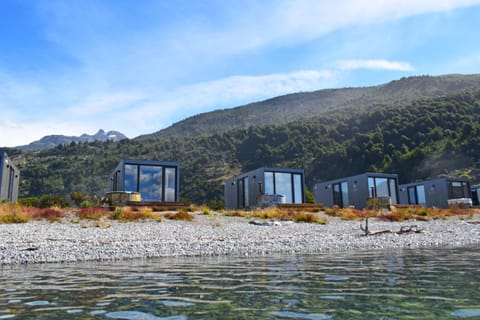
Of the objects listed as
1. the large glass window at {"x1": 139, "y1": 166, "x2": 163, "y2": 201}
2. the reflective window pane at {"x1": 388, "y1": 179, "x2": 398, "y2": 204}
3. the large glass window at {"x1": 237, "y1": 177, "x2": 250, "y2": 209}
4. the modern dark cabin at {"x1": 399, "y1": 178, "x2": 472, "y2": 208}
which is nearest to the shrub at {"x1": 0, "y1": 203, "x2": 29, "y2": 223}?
the large glass window at {"x1": 139, "y1": 166, "x2": 163, "y2": 201}

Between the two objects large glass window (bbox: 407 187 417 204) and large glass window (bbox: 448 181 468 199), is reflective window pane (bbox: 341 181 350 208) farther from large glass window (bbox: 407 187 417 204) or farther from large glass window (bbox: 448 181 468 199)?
large glass window (bbox: 448 181 468 199)

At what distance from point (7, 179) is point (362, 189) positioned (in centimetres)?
2378

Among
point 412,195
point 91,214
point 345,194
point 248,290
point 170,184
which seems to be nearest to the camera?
point 248,290

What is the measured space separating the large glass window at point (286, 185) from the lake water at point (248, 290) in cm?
1889

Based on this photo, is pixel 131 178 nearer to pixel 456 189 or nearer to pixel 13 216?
pixel 13 216

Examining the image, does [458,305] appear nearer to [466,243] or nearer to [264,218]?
[466,243]

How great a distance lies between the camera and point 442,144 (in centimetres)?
5006

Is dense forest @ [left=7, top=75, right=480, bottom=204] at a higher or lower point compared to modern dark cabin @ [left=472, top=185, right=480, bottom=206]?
higher

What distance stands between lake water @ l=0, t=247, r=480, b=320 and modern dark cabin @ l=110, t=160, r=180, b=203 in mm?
15948

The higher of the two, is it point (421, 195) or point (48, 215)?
point (421, 195)

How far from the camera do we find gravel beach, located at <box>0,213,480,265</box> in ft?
27.4

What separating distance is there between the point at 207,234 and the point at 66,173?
1964 inches

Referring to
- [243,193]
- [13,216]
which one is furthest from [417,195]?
[13,216]

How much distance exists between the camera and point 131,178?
22.6m
